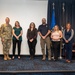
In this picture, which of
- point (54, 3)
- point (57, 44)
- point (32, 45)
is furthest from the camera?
point (54, 3)

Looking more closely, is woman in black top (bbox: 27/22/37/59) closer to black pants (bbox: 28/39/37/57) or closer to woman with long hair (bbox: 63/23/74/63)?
black pants (bbox: 28/39/37/57)

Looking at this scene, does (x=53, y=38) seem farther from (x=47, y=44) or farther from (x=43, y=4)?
(x=43, y=4)

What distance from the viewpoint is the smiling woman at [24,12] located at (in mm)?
6715

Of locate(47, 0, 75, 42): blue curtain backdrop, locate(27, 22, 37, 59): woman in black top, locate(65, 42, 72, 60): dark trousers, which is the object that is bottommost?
locate(65, 42, 72, 60): dark trousers

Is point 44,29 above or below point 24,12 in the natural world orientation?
below

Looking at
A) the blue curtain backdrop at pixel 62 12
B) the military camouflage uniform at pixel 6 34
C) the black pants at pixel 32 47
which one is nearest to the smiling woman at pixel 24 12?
the blue curtain backdrop at pixel 62 12

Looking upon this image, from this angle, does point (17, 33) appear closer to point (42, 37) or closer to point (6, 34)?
point (6, 34)

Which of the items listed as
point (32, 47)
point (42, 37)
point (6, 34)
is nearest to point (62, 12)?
point (42, 37)

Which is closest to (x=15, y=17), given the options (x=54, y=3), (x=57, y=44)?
(x=54, y=3)

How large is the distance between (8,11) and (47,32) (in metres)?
1.94

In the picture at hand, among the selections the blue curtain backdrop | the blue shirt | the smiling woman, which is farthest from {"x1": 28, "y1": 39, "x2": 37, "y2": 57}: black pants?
the blue curtain backdrop

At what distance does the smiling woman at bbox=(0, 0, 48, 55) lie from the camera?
671 cm

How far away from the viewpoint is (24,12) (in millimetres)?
6777

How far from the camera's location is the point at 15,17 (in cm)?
674
